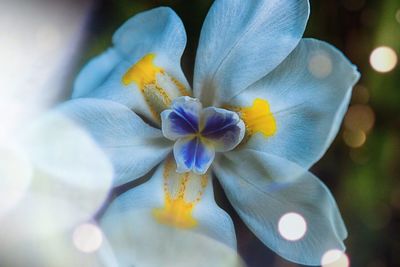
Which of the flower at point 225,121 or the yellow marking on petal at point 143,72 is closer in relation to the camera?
the flower at point 225,121

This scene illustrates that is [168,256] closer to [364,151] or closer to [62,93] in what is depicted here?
[62,93]

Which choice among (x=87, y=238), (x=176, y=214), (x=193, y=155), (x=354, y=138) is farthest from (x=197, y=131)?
(x=354, y=138)

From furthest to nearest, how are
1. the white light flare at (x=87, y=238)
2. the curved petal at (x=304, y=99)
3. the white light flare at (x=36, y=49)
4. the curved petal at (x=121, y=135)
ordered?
the white light flare at (x=36, y=49) → the white light flare at (x=87, y=238) → the curved petal at (x=121, y=135) → the curved petal at (x=304, y=99)

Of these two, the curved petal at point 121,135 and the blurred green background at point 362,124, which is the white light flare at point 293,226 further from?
the blurred green background at point 362,124

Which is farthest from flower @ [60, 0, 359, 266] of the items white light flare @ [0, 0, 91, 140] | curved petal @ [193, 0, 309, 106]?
white light flare @ [0, 0, 91, 140]

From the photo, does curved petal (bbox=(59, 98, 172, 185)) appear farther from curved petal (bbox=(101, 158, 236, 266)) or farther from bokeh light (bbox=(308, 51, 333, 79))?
bokeh light (bbox=(308, 51, 333, 79))

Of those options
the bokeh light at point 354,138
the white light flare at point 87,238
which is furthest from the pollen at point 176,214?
the bokeh light at point 354,138
